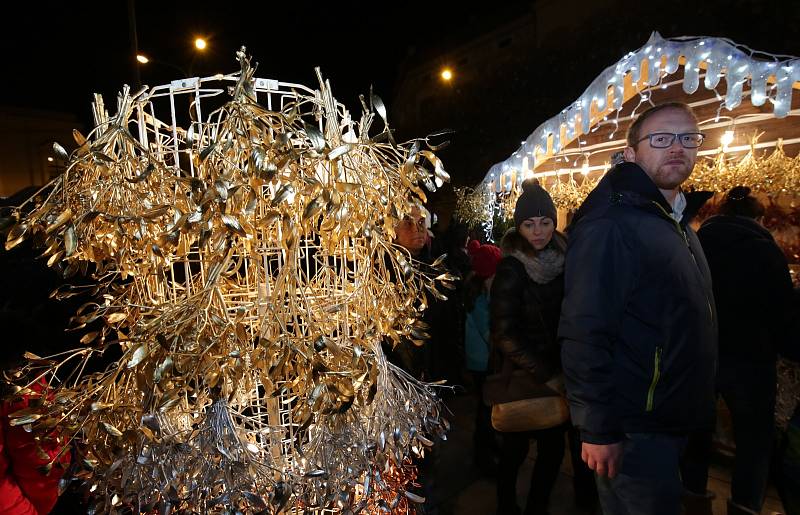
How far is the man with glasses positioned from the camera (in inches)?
54.0

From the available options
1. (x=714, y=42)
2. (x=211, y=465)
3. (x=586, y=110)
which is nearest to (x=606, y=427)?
(x=211, y=465)

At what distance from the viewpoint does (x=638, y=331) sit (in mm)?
1406

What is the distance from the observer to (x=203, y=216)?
87 cm

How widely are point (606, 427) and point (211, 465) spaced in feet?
4.15

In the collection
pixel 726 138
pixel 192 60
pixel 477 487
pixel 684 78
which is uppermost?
pixel 192 60

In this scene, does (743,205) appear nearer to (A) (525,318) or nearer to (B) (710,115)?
(A) (525,318)

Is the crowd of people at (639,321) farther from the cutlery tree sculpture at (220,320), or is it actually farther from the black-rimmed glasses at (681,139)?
the cutlery tree sculpture at (220,320)

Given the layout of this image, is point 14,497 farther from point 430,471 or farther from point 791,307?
point 791,307

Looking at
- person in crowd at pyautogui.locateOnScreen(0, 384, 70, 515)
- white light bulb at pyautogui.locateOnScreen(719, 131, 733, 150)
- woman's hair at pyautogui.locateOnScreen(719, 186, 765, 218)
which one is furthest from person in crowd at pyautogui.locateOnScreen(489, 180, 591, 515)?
white light bulb at pyautogui.locateOnScreen(719, 131, 733, 150)

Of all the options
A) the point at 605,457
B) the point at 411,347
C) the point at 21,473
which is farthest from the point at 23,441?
the point at 605,457

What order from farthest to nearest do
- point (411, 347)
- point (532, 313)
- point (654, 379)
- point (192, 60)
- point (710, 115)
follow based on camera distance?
point (192, 60) → point (710, 115) → point (411, 347) → point (532, 313) → point (654, 379)

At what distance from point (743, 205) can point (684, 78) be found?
1.26m

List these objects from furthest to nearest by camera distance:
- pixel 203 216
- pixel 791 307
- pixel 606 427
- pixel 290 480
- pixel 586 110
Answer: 1. pixel 586 110
2. pixel 791 307
3. pixel 606 427
4. pixel 290 480
5. pixel 203 216

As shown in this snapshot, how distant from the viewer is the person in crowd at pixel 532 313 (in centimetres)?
196
